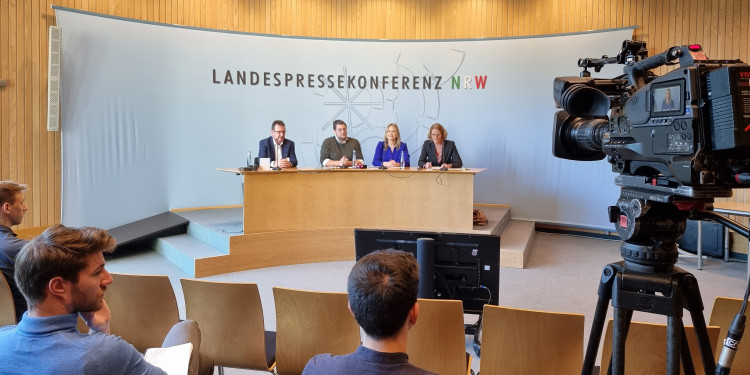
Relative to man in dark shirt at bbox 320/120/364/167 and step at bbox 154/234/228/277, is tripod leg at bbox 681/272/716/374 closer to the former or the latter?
step at bbox 154/234/228/277

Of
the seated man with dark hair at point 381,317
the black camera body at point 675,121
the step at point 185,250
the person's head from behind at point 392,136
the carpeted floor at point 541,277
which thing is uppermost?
the person's head from behind at point 392,136

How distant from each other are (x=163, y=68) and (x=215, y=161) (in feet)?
4.64

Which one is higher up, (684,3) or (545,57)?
(684,3)

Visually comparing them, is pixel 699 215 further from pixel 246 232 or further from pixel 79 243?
pixel 246 232

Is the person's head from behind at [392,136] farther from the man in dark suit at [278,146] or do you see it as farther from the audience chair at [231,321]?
the audience chair at [231,321]

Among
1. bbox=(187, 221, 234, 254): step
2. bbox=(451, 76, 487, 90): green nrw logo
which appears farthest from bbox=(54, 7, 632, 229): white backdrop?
bbox=(187, 221, 234, 254): step

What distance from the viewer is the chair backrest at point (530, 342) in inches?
92.8

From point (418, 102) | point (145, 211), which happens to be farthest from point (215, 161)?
point (418, 102)

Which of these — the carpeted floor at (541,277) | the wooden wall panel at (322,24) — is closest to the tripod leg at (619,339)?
the carpeted floor at (541,277)

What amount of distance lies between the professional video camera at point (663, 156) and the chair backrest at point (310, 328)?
1086 millimetres

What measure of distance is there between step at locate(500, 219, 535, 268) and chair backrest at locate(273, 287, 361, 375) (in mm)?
3625

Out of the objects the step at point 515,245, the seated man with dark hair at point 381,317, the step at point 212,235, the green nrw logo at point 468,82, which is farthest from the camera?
A: the green nrw logo at point 468,82

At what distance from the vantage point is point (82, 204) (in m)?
6.84

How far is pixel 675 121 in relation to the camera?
5.39 ft
